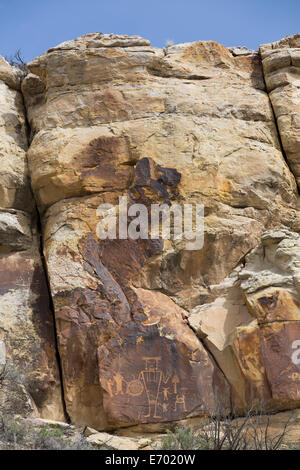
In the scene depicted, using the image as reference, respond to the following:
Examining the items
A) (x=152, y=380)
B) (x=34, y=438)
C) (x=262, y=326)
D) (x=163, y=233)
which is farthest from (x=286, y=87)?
(x=34, y=438)

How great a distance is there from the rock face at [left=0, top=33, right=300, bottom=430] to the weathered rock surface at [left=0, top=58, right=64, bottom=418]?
0.15 ft

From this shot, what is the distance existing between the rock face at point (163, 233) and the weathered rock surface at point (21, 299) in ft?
0.15

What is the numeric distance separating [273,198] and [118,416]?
4009 mm

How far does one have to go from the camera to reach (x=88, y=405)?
8195mm

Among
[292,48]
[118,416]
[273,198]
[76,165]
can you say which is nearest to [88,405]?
[118,416]

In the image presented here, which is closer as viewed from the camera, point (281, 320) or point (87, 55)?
point (281, 320)

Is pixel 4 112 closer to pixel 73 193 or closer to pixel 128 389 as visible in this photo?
pixel 73 193

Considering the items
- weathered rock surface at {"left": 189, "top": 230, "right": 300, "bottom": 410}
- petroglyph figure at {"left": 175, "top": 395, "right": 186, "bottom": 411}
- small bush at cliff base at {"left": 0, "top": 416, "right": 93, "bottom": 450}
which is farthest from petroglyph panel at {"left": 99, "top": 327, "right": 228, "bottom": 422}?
small bush at cliff base at {"left": 0, "top": 416, "right": 93, "bottom": 450}

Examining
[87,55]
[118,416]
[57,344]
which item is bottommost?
[118,416]

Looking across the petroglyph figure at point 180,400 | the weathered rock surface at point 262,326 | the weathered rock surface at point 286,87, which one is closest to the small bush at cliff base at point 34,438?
the petroglyph figure at point 180,400

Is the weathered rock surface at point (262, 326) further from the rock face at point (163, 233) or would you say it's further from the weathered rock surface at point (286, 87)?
the weathered rock surface at point (286, 87)

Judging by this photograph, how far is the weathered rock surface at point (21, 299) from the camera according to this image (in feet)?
27.0

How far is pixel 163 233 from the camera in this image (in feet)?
29.2

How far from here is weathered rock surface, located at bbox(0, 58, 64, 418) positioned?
822 centimetres
